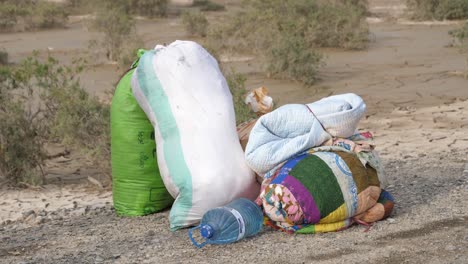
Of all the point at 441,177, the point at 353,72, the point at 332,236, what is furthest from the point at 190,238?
the point at 353,72

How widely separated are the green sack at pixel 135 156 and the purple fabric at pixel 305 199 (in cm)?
104

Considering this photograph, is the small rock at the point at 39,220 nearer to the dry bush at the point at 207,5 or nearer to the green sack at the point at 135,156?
the green sack at the point at 135,156

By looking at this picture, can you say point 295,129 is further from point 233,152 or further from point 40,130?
point 40,130

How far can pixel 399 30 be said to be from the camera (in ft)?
57.9

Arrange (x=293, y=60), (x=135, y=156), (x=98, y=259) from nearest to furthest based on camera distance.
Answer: (x=98, y=259) < (x=135, y=156) < (x=293, y=60)

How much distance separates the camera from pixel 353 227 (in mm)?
4824

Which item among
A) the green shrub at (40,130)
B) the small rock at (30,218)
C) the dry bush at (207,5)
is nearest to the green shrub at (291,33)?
the green shrub at (40,130)

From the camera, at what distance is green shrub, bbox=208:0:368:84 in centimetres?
1181

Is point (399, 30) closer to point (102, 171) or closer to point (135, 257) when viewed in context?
point (102, 171)

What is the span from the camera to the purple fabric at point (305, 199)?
464 centimetres

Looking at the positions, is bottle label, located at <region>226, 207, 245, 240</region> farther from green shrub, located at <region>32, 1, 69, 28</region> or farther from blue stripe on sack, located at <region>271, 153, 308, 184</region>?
green shrub, located at <region>32, 1, 69, 28</region>

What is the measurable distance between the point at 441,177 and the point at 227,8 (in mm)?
17122

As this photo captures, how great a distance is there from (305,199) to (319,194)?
0.26ft

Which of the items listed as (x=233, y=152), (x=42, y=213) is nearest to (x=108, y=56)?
(x=42, y=213)
